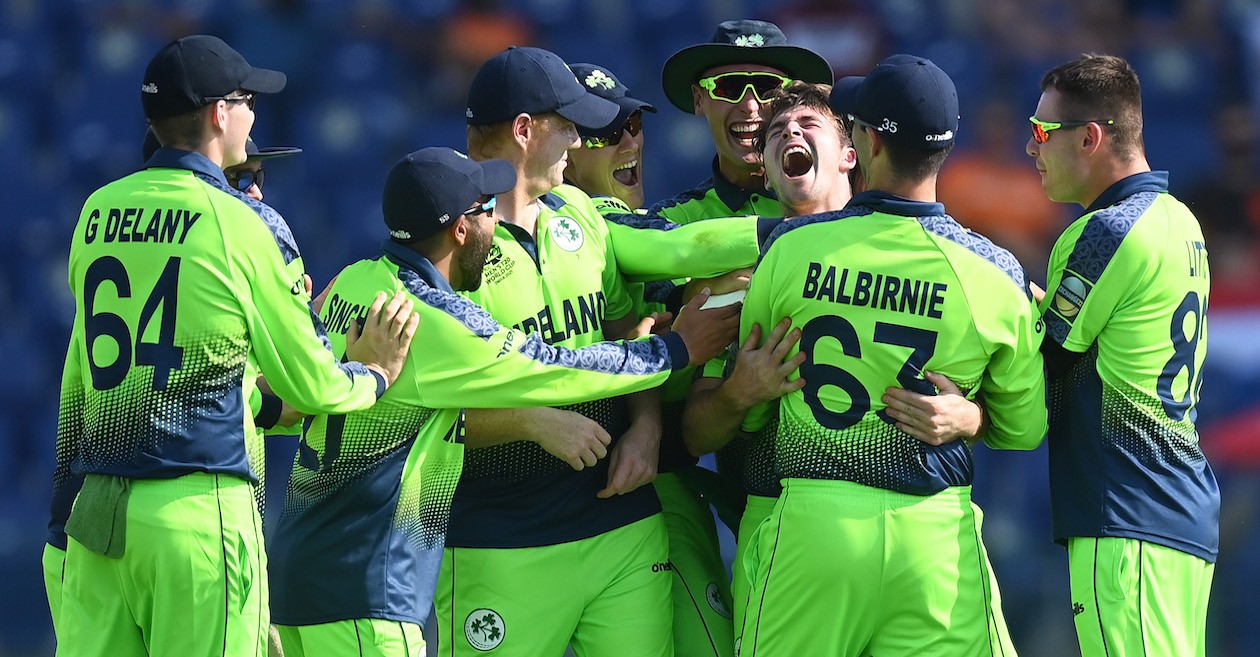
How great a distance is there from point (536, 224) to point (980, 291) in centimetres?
149

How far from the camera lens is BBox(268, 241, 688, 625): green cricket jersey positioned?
15.6 ft

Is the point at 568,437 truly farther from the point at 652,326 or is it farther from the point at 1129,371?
the point at 1129,371

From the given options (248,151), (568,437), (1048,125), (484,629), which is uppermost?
(1048,125)

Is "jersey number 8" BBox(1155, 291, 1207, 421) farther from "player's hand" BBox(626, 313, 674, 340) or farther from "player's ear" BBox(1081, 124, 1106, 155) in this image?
"player's hand" BBox(626, 313, 674, 340)

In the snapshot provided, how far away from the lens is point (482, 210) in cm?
489

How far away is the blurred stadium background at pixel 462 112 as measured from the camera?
32.2ft

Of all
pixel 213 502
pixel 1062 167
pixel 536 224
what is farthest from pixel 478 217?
pixel 1062 167

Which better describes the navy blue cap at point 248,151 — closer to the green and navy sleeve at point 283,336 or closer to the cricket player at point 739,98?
the green and navy sleeve at point 283,336

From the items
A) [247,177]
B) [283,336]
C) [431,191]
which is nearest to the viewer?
[283,336]

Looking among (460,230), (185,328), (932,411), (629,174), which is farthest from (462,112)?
(932,411)

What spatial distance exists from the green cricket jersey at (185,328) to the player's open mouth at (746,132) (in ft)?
6.33

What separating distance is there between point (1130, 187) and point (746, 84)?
159cm

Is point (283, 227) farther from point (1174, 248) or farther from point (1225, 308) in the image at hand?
point (1225, 308)

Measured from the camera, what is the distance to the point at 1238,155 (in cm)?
1023
